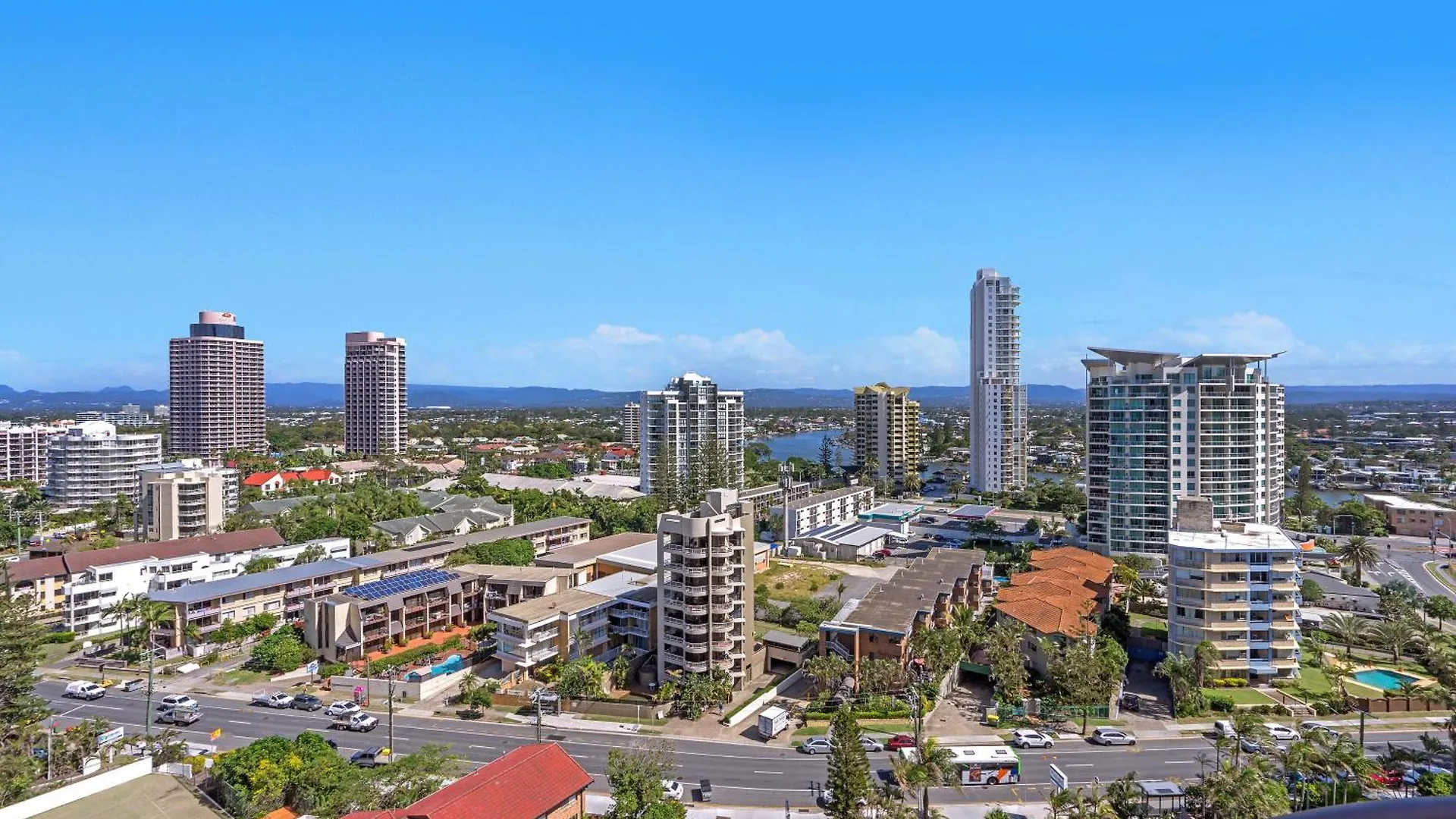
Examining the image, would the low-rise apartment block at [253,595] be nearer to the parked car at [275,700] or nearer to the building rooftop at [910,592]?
the parked car at [275,700]

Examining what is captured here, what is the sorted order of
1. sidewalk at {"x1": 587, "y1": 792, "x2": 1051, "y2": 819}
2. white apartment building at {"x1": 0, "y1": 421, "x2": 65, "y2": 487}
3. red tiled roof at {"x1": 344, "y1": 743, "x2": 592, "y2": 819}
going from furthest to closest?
white apartment building at {"x1": 0, "y1": 421, "x2": 65, "y2": 487} → sidewalk at {"x1": 587, "y1": 792, "x2": 1051, "y2": 819} → red tiled roof at {"x1": 344, "y1": 743, "x2": 592, "y2": 819}

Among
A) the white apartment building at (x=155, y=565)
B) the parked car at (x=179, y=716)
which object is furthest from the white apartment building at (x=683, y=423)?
the parked car at (x=179, y=716)

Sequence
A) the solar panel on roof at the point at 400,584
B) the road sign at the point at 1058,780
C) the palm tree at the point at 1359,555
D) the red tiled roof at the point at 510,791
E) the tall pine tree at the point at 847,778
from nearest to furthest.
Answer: the red tiled roof at the point at 510,791, the tall pine tree at the point at 847,778, the road sign at the point at 1058,780, the solar panel on roof at the point at 400,584, the palm tree at the point at 1359,555

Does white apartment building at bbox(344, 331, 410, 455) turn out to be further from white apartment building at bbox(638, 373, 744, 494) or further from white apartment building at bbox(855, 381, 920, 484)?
white apartment building at bbox(855, 381, 920, 484)

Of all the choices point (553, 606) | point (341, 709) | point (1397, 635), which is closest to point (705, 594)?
point (553, 606)

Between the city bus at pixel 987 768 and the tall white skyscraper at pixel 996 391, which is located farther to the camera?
the tall white skyscraper at pixel 996 391

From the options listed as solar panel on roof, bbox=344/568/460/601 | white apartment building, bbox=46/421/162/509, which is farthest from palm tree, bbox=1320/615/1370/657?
white apartment building, bbox=46/421/162/509
